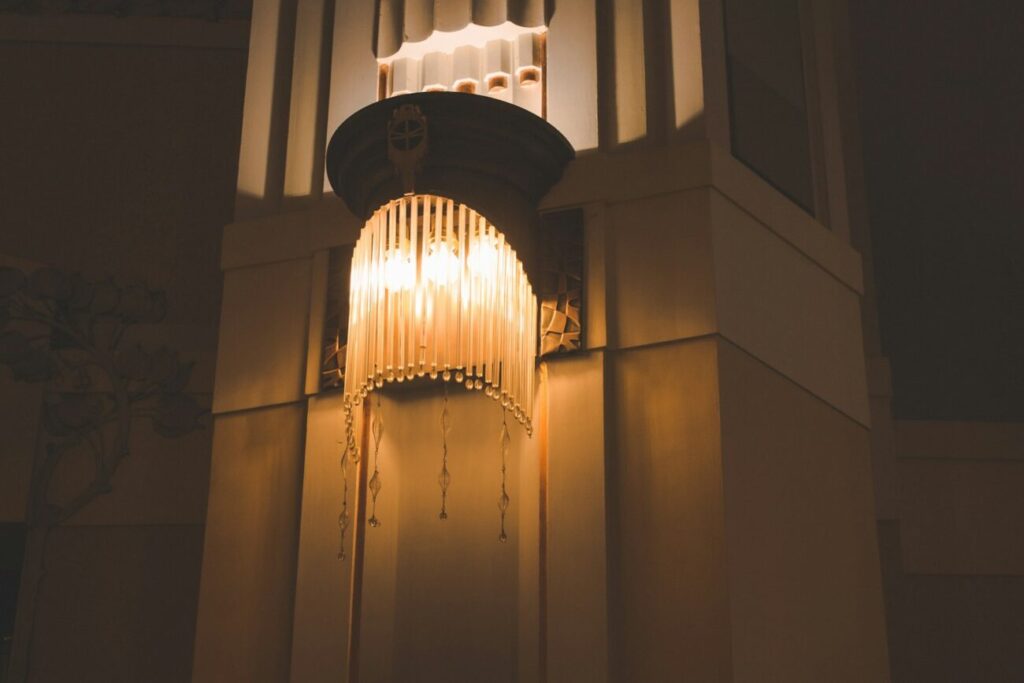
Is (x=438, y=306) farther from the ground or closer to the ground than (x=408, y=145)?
closer to the ground

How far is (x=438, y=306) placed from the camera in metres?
3.91

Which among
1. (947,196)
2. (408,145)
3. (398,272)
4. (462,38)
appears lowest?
(398,272)

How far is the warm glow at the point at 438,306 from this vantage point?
389 cm

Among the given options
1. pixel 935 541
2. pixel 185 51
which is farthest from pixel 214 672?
pixel 185 51

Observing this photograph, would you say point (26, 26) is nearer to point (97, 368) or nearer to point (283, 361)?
point (97, 368)

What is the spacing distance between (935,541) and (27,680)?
12.0ft

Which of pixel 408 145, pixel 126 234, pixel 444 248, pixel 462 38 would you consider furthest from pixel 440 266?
pixel 126 234

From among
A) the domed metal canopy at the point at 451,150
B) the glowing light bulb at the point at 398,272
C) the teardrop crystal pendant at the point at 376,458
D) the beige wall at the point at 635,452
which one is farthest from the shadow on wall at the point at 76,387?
Result: the glowing light bulb at the point at 398,272

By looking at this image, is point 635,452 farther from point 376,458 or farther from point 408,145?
point 408,145

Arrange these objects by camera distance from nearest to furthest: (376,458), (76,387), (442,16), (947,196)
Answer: (376,458), (442,16), (76,387), (947,196)

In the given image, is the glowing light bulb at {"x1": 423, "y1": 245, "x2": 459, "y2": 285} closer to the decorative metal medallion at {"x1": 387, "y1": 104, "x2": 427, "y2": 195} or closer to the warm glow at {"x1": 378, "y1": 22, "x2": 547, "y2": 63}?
the decorative metal medallion at {"x1": 387, "y1": 104, "x2": 427, "y2": 195}

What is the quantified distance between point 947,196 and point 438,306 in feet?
12.0

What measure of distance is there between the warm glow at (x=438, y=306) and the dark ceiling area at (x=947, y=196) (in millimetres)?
2848

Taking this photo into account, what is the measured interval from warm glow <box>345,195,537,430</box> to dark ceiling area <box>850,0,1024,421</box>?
2848mm
